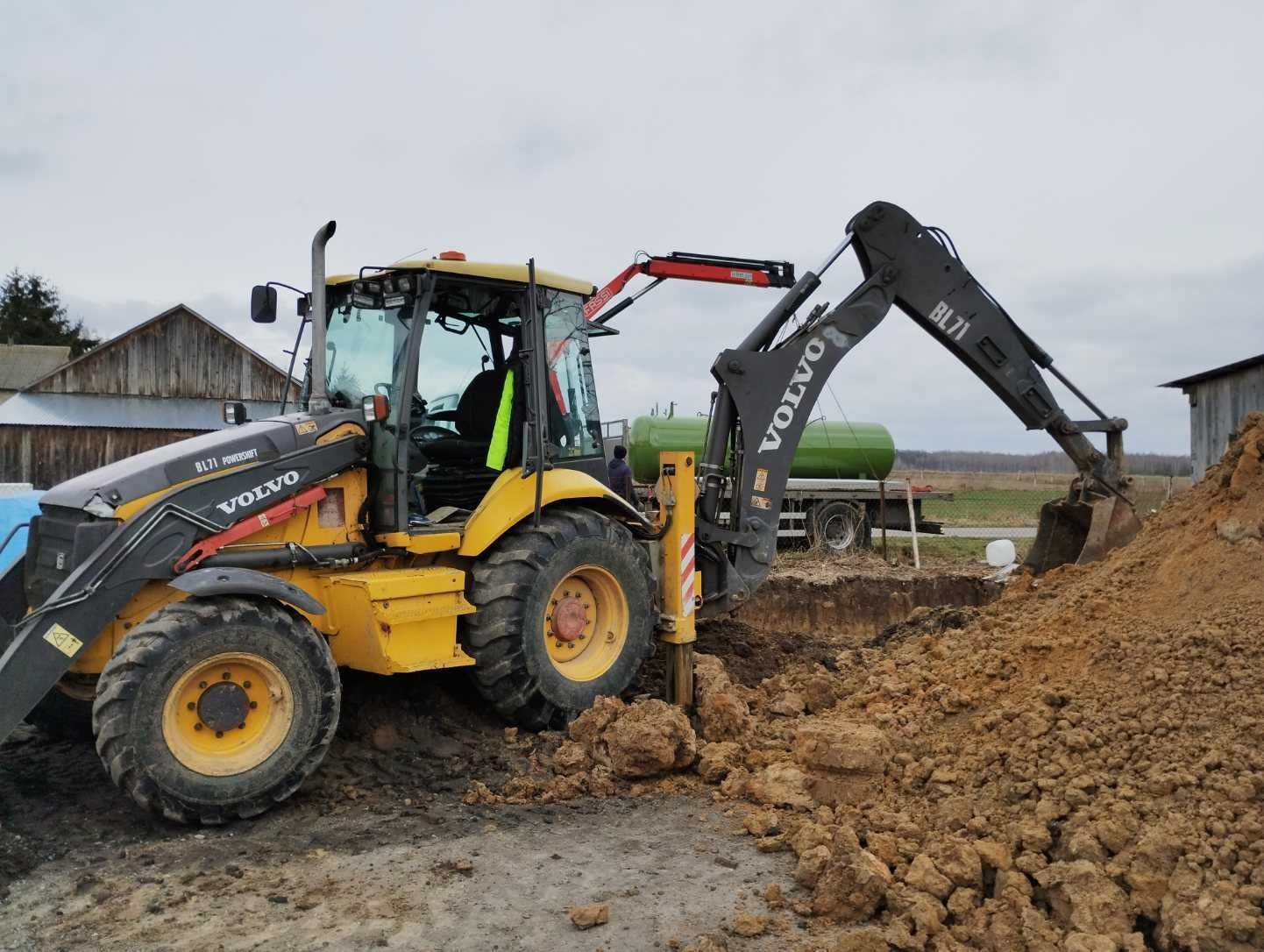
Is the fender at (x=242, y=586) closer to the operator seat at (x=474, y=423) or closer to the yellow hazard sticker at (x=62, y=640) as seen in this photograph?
the yellow hazard sticker at (x=62, y=640)

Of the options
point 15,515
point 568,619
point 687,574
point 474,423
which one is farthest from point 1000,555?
point 15,515

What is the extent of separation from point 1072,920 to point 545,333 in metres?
4.28

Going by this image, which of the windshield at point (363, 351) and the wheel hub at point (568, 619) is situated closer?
the windshield at point (363, 351)

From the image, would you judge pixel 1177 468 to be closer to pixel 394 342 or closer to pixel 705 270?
pixel 705 270

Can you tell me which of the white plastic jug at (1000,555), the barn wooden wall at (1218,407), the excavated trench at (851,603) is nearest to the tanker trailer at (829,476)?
the white plastic jug at (1000,555)

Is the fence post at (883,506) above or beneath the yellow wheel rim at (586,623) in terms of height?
above

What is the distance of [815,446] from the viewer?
20516 mm

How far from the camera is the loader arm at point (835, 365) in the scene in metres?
7.58

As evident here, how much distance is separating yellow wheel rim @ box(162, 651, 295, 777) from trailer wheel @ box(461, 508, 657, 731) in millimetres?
1271

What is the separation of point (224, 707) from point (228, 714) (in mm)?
40

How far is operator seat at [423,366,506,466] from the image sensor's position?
661cm

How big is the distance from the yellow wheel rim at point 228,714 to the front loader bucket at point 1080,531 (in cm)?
567

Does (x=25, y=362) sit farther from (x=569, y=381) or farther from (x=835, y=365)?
(x=835, y=365)

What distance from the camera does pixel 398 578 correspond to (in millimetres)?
5758
